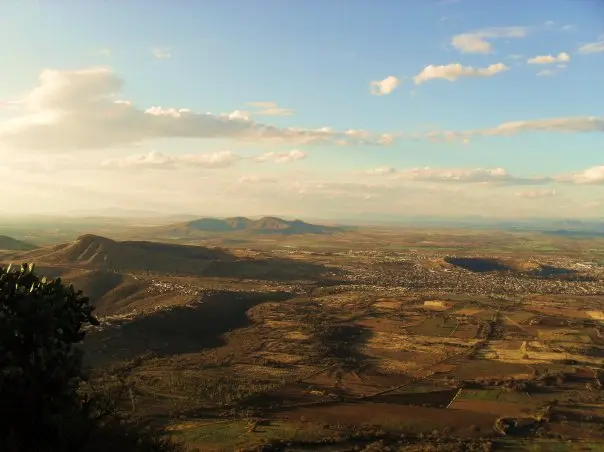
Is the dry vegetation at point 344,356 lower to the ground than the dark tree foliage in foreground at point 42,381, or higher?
lower

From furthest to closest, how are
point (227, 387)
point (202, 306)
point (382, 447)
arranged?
point (202, 306) → point (227, 387) → point (382, 447)

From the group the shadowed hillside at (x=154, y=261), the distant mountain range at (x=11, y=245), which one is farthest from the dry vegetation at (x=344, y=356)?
the distant mountain range at (x=11, y=245)

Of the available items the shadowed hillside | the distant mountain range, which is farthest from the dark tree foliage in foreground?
the distant mountain range

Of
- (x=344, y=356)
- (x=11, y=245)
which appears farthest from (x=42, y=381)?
(x=11, y=245)

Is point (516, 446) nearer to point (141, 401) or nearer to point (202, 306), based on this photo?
point (141, 401)

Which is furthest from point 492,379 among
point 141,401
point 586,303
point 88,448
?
point 586,303

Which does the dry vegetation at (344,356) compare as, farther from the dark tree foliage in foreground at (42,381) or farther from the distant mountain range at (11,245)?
the distant mountain range at (11,245)
